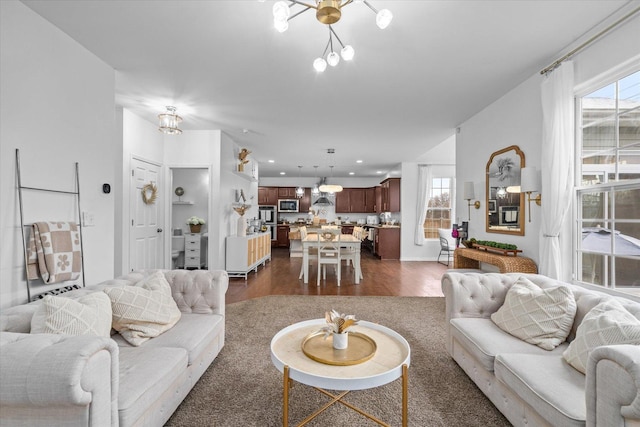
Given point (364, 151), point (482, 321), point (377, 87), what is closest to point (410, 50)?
point (377, 87)

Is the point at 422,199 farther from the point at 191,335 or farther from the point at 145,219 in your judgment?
the point at 191,335

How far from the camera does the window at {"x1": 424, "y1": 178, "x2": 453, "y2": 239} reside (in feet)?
26.0

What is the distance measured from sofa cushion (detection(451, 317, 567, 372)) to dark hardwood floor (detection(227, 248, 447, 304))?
2.26m

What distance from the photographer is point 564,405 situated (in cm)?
125

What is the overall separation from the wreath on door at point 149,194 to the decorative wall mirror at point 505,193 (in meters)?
5.02

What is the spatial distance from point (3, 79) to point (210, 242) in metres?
3.58

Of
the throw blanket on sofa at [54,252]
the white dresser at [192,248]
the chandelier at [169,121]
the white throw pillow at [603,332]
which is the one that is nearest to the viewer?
the white throw pillow at [603,332]

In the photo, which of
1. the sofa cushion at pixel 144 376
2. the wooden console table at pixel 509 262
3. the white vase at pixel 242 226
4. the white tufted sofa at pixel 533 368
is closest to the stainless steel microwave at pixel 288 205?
the white vase at pixel 242 226

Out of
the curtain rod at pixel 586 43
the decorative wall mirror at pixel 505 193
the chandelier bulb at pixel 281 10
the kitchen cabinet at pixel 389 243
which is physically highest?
the curtain rod at pixel 586 43

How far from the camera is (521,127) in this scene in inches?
132

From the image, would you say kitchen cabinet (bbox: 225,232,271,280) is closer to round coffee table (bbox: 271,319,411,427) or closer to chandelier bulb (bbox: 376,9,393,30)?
round coffee table (bbox: 271,319,411,427)

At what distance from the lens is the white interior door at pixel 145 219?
440cm

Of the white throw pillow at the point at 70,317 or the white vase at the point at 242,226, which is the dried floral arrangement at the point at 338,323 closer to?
the white throw pillow at the point at 70,317

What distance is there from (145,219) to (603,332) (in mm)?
5301
